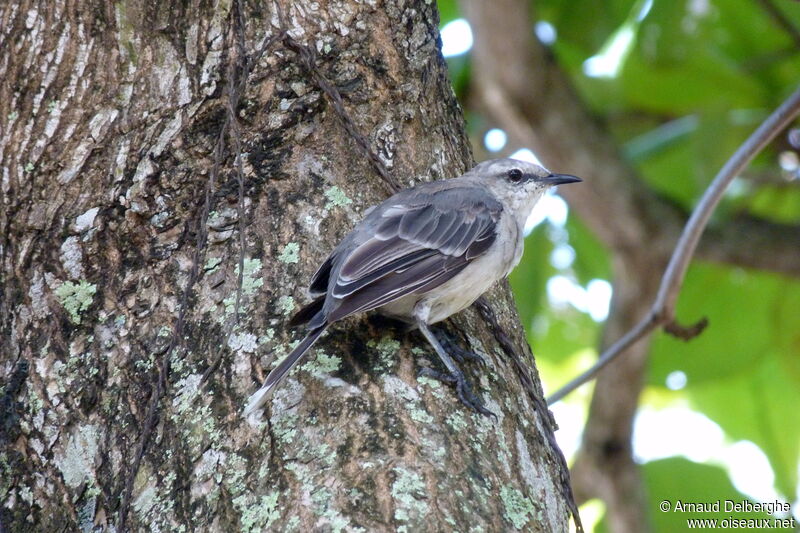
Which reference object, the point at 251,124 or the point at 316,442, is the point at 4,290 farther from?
the point at 316,442

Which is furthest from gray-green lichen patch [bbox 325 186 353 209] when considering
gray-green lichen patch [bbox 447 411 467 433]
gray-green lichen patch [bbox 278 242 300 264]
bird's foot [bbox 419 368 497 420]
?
gray-green lichen patch [bbox 447 411 467 433]

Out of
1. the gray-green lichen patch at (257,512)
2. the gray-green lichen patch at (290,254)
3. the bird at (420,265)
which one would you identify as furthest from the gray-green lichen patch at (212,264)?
the gray-green lichen patch at (257,512)

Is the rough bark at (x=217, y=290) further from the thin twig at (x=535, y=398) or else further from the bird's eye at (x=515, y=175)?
the bird's eye at (x=515, y=175)

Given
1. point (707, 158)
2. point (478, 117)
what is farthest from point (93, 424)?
point (478, 117)

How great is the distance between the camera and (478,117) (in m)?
7.70

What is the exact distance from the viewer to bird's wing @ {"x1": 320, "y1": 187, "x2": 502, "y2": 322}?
360 cm

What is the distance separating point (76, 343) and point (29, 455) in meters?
0.42

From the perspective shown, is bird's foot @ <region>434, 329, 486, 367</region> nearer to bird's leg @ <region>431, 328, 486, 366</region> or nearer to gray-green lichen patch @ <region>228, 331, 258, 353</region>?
bird's leg @ <region>431, 328, 486, 366</region>

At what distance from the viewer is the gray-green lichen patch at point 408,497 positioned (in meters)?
2.85

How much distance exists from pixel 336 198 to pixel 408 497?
1392 millimetres

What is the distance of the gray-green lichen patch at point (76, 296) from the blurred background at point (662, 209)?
11.8ft

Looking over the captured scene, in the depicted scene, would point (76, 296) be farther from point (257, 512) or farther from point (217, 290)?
point (257, 512)

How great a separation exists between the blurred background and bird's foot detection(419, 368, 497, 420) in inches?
132

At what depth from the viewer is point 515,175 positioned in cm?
499
